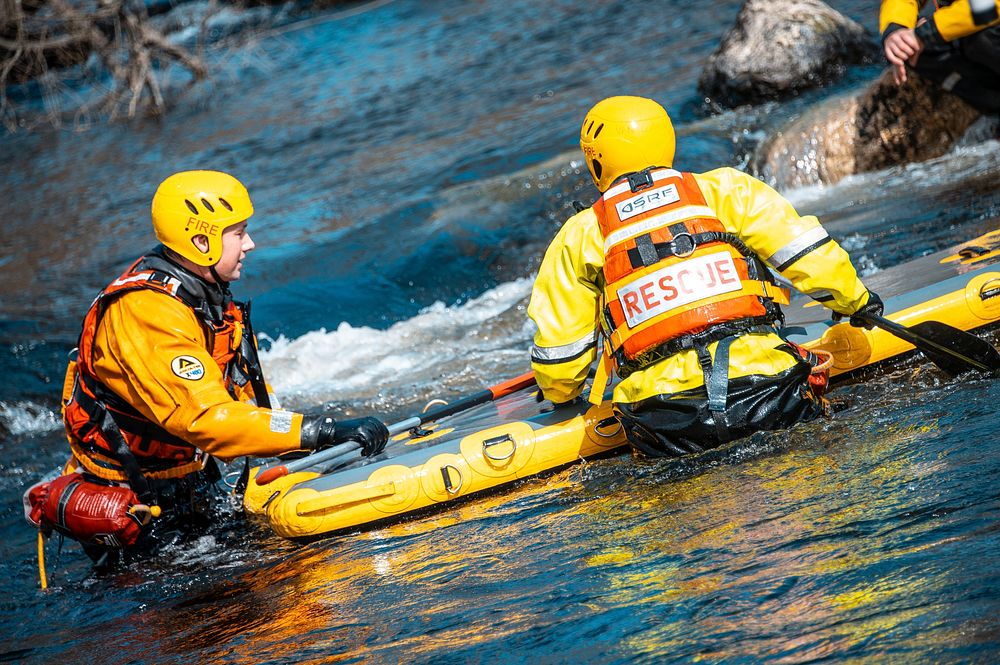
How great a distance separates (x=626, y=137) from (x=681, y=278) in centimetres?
61

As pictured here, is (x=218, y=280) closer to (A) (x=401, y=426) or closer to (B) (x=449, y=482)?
(A) (x=401, y=426)

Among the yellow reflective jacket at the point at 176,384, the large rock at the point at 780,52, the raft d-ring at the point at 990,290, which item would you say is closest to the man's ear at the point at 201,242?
the yellow reflective jacket at the point at 176,384

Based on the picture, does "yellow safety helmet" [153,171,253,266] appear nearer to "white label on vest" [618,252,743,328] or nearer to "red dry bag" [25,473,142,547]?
"red dry bag" [25,473,142,547]

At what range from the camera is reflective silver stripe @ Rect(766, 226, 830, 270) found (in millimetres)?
4176

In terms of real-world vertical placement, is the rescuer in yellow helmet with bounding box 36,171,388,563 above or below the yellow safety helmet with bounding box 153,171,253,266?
below

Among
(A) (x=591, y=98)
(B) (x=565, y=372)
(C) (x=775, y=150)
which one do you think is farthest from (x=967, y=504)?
(A) (x=591, y=98)

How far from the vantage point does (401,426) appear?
207 inches

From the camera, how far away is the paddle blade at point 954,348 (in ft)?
14.5

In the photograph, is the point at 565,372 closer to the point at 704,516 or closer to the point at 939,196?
the point at 704,516

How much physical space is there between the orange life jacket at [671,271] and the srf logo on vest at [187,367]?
1.73 meters

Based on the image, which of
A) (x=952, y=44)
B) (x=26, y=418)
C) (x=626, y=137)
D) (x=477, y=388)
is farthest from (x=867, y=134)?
(x=26, y=418)

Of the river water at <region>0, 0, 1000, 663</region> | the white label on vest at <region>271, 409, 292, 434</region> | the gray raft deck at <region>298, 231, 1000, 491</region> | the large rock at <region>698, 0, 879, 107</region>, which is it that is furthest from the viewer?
the large rock at <region>698, 0, 879, 107</region>

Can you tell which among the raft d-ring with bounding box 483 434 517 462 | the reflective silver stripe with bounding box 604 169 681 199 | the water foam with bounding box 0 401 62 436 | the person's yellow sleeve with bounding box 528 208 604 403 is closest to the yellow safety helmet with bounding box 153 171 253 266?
the person's yellow sleeve with bounding box 528 208 604 403

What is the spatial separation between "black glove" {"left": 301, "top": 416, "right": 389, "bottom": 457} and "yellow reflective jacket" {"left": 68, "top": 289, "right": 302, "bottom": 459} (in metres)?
0.05
